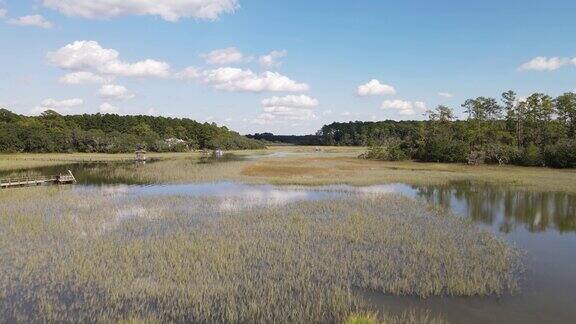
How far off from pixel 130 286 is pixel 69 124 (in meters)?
136

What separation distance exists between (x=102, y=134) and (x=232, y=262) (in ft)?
344

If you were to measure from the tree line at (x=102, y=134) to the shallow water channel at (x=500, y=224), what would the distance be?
5896cm

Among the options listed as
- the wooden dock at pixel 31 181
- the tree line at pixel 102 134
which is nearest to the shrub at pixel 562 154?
the wooden dock at pixel 31 181

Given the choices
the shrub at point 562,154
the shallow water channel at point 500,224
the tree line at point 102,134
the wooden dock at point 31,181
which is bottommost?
the shallow water channel at point 500,224

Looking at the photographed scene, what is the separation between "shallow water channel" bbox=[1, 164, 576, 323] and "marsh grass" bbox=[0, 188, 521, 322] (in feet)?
2.39

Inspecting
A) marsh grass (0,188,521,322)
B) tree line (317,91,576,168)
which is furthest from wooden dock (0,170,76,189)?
tree line (317,91,576,168)

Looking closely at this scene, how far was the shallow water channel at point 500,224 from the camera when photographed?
38.4ft

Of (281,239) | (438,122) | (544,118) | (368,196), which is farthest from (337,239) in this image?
(438,122)

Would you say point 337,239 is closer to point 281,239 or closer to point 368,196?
point 281,239

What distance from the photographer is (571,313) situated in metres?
11.6

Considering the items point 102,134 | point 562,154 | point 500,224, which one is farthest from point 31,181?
point 102,134

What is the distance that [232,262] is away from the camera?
1536cm

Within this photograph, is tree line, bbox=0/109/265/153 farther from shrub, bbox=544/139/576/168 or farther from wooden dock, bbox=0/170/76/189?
shrub, bbox=544/139/576/168

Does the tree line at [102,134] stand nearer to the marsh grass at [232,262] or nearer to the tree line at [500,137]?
the tree line at [500,137]
